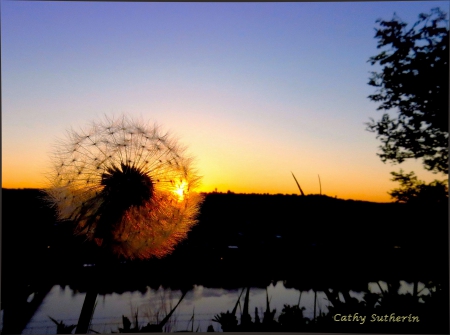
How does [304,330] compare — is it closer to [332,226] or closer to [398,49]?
[332,226]

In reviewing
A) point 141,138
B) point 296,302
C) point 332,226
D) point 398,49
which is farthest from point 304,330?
point 398,49

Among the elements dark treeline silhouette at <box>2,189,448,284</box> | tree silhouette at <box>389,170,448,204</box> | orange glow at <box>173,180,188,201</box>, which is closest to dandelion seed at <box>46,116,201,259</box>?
orange glow at <box>173,180,188,201</box>

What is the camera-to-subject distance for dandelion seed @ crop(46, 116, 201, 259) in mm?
2648

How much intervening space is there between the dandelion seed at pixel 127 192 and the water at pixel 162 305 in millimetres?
833

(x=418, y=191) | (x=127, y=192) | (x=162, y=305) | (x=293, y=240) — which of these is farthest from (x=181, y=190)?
(x=418, y=191)

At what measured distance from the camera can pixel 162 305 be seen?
3.50m

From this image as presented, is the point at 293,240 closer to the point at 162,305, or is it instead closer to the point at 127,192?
the point at 162,305

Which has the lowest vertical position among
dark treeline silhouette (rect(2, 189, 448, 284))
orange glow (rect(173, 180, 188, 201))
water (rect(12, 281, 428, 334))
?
water (rect(12, 281, 428, 334))

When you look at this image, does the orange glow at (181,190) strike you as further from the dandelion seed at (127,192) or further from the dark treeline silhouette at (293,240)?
the dark treeline silhouette at (293,240)

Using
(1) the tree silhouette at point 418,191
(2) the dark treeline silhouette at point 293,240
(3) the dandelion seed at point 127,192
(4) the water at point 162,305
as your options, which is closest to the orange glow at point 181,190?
(3) the dandelion seed at point 127,192

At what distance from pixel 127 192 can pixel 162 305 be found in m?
1.38

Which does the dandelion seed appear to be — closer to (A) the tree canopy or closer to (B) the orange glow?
(B) the orange glow

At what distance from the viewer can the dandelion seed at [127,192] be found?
8.69 ft

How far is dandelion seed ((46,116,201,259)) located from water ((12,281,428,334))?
2.73ft
